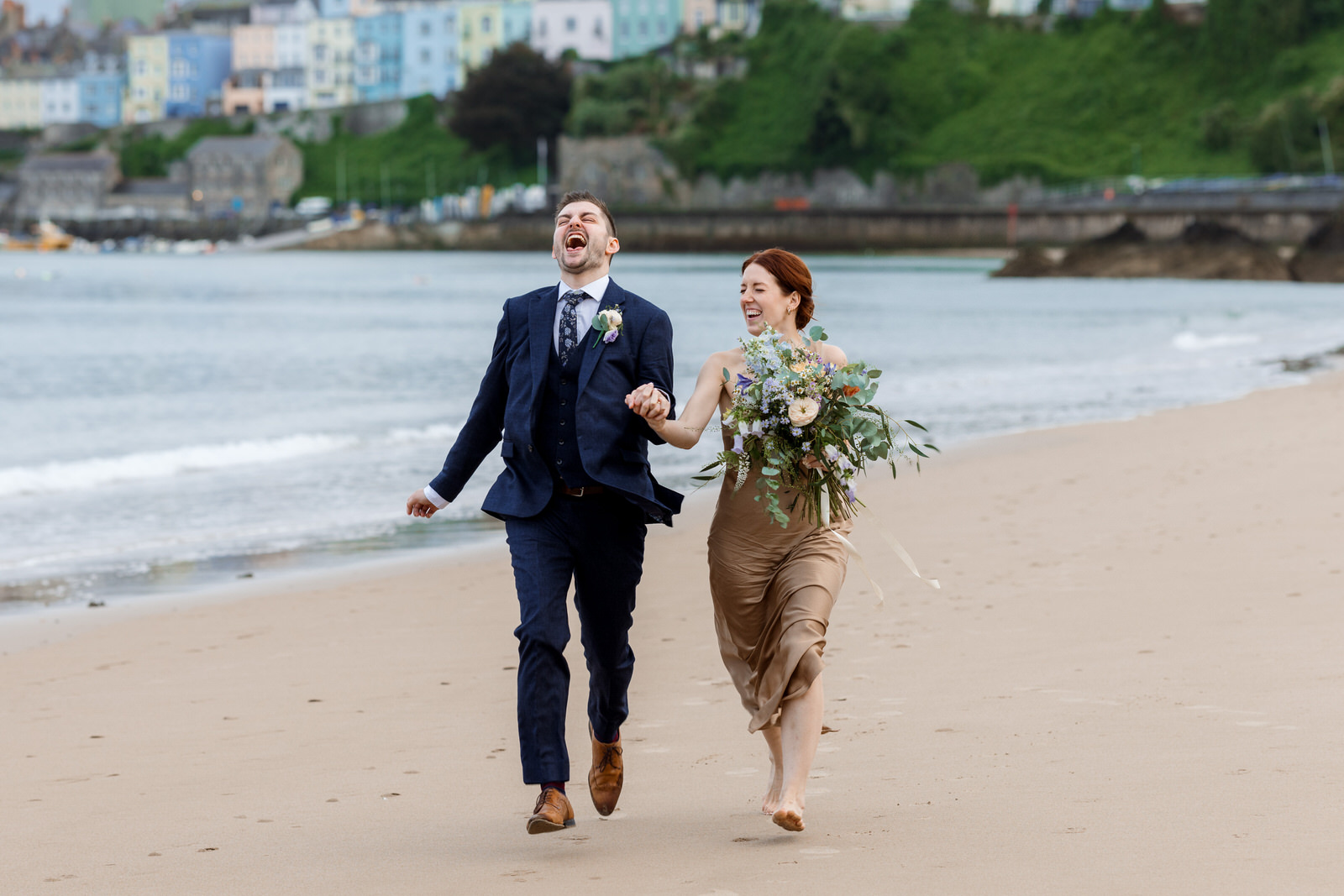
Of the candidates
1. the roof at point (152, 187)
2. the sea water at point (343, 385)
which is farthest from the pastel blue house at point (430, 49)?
the sea water at point (343, 385)

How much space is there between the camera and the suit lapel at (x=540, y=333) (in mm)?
4086

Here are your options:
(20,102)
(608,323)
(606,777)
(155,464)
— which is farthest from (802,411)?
(20,102)

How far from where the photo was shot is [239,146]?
133375 mm

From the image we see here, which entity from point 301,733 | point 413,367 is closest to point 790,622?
point 301,733

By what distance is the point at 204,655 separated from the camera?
645 cm

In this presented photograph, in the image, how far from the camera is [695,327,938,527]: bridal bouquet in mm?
3994

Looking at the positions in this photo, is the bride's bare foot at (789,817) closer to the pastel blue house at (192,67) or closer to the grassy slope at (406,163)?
the grassy slope at (406,163)

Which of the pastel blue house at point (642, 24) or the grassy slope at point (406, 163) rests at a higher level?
the pastel blue house at point (642, 24)

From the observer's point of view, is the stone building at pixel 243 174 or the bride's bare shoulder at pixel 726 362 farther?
the stone building at pixel 243 174

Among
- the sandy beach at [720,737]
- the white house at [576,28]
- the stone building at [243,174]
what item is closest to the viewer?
the sandy beach at [720,737]

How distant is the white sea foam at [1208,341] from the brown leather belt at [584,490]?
26242 millimetres

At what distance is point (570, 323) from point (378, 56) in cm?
14770

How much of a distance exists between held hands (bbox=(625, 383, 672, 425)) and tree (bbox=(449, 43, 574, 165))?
391 ft

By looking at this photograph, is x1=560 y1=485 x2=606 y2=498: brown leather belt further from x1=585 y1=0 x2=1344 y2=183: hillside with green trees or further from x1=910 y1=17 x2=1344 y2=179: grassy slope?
x1=910 y1=17 x2=1344 y2=179: grassy slope
